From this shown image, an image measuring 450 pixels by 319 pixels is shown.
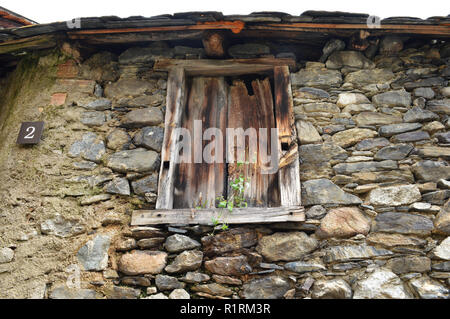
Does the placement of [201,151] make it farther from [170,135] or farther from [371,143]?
[371,143]

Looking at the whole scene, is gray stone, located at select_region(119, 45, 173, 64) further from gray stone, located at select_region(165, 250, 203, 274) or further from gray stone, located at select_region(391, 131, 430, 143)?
gray stone, located at select_region(391, 131, 430, 143)

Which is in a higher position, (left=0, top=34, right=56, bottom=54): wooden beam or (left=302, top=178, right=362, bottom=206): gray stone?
(left=0, top=34, right=56, bottom=54): wooden beam

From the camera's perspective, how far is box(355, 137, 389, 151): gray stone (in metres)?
2.38

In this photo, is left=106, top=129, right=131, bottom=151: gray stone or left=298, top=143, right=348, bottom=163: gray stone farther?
left=106, top=129, right=131, bottom=151: gray stone

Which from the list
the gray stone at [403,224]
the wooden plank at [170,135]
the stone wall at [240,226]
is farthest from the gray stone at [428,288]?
the wooden plank at [170,135]

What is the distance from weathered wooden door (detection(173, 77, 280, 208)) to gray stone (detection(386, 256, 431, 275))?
34.3 inches

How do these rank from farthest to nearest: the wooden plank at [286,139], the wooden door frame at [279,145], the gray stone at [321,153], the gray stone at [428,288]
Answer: the gray stone at [321,153] → the wooden plank at [286,139] → the wooden door frame at [279,145] → the gray stone at [428,288]

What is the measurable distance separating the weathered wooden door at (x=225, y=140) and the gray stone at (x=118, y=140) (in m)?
0.47

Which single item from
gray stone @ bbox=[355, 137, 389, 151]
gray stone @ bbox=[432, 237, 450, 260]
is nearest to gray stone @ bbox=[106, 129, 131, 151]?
gray stone @ bbox=[355, 137, 389, 151]

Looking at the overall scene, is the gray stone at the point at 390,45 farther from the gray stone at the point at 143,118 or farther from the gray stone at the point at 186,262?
the gray stone at the point at 186,262

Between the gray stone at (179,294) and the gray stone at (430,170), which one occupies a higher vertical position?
the gray stone at (430,170)

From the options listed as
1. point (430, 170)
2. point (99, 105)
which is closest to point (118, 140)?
point (99, 105)

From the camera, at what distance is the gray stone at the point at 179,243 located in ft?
6.94
